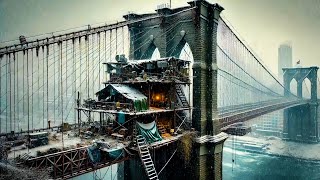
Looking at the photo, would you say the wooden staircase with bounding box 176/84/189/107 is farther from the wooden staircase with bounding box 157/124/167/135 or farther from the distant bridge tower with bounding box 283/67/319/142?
the distant bridge tower with bounding box 283/67/319/142

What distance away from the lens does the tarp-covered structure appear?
75.4 ft

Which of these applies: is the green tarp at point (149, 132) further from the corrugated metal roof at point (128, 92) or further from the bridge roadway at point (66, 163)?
the bridge roadway at point (66, 163)

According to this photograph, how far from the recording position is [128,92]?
2461 centimetres

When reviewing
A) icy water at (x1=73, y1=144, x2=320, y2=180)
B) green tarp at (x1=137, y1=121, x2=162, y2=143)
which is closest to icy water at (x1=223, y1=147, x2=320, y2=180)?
icy water at (x1=73, y1=144, x2=320, y2=180)

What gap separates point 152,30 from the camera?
30.8 metres

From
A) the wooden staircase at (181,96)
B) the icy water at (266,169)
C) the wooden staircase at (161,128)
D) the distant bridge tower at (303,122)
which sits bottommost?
the icy water at (266,169)

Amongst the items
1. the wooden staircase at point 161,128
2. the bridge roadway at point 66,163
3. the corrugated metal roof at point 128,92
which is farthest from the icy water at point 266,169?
the bridge roadway at point 66,163

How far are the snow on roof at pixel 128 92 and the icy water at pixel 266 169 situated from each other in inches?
1046

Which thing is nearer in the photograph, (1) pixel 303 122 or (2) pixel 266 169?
(2) pixel 266 169

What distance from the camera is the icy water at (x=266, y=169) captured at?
159ft

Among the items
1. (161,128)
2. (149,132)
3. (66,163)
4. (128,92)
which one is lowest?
(66,163)

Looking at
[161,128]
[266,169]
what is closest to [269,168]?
[266,169]

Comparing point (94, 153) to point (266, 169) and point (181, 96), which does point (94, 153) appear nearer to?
point (181, 96)

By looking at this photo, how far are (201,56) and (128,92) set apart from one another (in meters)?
8.52
